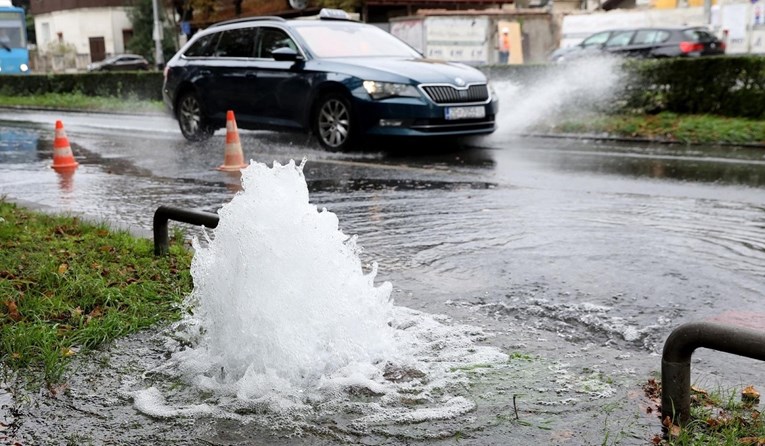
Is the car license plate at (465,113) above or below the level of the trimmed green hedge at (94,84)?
below

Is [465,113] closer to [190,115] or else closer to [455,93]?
[455,93]

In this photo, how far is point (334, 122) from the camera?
12.6m

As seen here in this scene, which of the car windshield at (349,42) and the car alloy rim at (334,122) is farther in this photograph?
the car windshield at (349,42)

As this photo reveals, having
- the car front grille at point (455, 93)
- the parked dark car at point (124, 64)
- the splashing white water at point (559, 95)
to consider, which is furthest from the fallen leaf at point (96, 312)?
the parked dark car at point (124, 64)

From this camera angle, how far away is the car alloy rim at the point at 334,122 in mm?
12453

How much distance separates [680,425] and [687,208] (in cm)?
500

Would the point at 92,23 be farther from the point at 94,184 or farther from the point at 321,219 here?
the point at 321,219

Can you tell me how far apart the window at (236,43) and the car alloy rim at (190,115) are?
0.96 meters

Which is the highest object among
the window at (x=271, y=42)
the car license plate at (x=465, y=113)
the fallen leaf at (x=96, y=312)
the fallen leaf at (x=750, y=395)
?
the window at (x=271, y=42)

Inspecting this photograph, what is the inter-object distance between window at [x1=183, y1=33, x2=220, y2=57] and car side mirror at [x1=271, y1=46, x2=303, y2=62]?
2222 mm

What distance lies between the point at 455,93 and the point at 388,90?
0.90m

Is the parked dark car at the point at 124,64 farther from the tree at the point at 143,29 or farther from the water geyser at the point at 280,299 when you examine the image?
the water geyser at the point at 280,299

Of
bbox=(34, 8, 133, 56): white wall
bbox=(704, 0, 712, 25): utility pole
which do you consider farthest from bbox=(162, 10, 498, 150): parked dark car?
bbox=(34, 8, 133, 56): white wall

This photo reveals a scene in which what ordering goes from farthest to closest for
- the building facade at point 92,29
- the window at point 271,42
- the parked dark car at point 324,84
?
1. the building facade at point 92,29
2. the window at point 271,42
3. the parked dark car at point 324,84
